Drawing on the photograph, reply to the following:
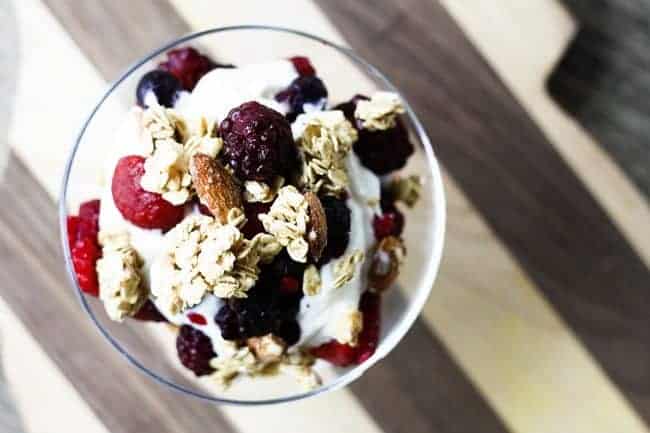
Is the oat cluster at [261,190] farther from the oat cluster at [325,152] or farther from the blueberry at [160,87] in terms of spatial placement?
the blueberry at [160,87]

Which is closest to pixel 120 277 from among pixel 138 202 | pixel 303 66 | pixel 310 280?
pixel 138 202

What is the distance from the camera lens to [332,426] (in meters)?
1.05

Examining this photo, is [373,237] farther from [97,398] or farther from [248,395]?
[97,398]

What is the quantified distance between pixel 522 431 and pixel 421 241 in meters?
0.28

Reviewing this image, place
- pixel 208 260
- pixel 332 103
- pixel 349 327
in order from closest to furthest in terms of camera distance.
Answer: pixel 208 260 → pixel 349 327 → pixel 332 103

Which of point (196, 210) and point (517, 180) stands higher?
point (196, 210)

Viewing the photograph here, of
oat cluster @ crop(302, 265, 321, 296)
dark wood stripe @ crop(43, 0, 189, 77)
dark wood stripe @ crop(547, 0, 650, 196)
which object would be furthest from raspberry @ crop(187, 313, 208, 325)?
dark wood stripe @ crop(547, 0, 650, 196)

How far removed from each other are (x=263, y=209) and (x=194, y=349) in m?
0.18

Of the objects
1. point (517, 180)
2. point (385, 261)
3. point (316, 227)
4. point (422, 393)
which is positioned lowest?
point (422, 393)

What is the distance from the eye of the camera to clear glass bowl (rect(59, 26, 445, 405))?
923mm

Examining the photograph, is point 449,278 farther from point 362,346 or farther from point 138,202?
point 138,202

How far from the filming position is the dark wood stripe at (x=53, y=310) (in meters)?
1.03

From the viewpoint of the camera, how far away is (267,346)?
33.4 inches

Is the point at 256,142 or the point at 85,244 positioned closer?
the point at 256,142
